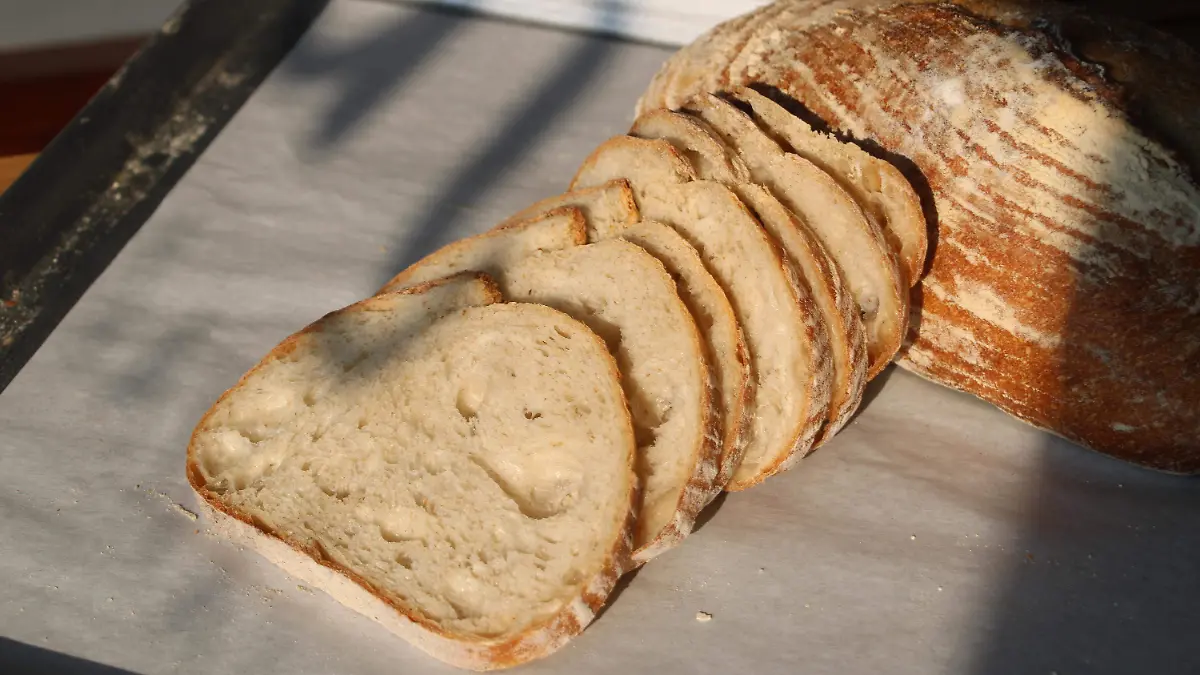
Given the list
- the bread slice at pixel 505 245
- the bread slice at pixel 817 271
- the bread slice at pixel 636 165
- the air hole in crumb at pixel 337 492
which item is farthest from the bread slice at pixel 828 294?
the air hole in crumb at pixel 337 492

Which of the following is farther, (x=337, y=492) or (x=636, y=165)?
(x=636, y=165)

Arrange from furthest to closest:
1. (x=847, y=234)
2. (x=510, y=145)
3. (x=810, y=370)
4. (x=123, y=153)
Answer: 1. (x=510, y=145)
2. (x=123, y=153)
3. (x=847, y=234)
4. (x=810, y=370)

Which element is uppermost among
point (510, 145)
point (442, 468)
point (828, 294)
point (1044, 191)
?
point (1044, 191)

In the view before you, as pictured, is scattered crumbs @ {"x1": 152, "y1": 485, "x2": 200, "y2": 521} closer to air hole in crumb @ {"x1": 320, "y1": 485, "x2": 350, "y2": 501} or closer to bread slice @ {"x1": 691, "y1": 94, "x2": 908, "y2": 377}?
air hole in crumb @ {"x1": 320, "y1": 485, "x2": 350, "y2": 501}

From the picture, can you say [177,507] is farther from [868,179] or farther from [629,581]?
[868,179]

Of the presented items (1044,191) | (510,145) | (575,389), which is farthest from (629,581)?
(510,145)

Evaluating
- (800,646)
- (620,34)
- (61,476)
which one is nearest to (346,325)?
(61,476)

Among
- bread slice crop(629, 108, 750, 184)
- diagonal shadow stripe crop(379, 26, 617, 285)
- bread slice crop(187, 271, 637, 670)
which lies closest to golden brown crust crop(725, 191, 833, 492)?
bread slice crop(629, 108, 750, 184)
